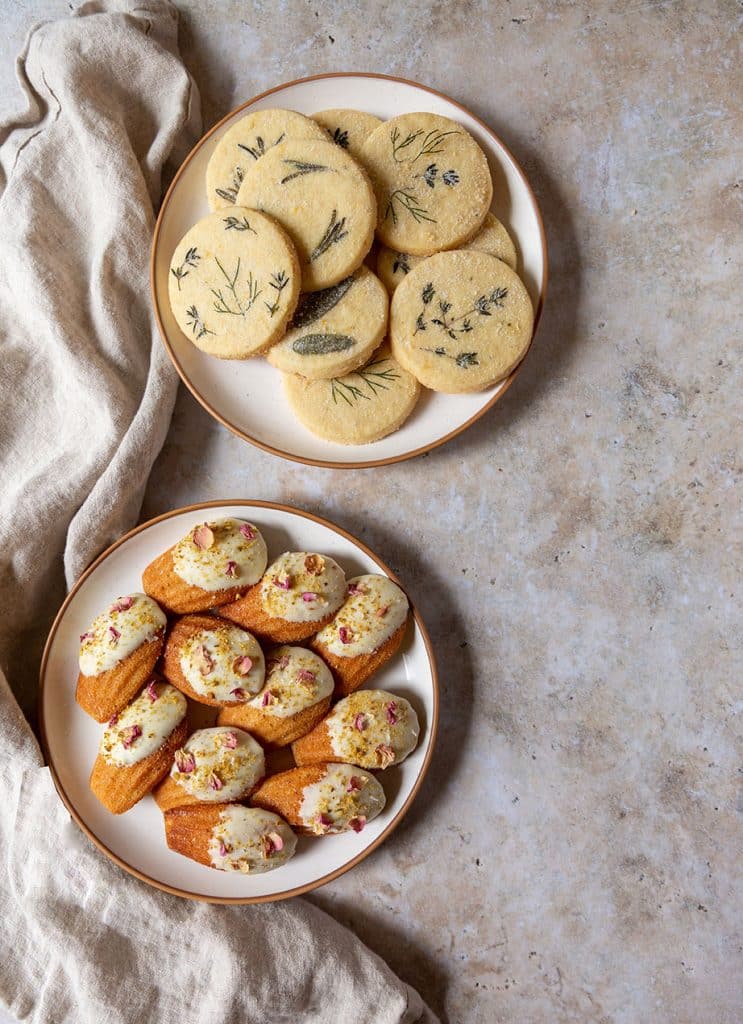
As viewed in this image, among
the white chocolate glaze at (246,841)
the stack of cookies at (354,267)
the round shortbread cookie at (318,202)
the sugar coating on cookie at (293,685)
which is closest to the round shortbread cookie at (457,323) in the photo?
the stack of cookies at (354,267)

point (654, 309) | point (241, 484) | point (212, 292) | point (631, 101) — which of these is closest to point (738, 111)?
point (631, 101)

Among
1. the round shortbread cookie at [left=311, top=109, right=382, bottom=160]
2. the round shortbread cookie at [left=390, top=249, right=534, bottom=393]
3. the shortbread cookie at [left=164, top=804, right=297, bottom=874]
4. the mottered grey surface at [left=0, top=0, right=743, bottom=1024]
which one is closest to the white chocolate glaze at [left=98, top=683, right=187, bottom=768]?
the shortbread cookie at [left=164, top=804, right=297, bottom=874]

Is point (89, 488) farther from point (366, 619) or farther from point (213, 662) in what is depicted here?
point (366, 619)

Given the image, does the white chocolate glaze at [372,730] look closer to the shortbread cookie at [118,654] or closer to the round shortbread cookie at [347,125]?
the shortbread cookie at [118,654]

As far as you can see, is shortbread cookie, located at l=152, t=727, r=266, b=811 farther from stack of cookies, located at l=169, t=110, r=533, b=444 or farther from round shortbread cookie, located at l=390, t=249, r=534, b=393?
round shortbread cookie, located at l=390, t=249, r=534, b=393

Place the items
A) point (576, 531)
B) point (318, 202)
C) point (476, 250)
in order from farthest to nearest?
point (576, 531) < point (476, 250) < point (318, 202)

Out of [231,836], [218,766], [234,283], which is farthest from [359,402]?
[231,836]
